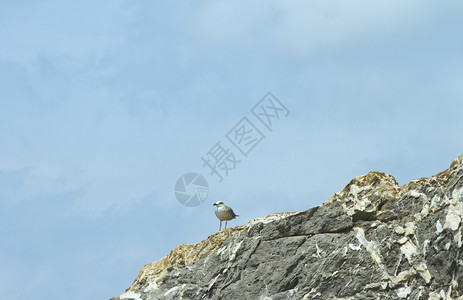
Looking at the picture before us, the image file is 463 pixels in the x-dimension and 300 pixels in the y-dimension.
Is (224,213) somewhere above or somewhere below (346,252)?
above

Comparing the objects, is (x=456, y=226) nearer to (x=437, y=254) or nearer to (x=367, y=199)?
(x=437, y=254)

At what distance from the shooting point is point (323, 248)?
24203 millimetres

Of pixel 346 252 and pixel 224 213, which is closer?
pixel 346 252

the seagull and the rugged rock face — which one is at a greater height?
the seagull

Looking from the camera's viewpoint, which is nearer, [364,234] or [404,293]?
[404,293]

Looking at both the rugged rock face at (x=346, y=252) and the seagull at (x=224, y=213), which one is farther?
the seagull at (x=224, y=213)

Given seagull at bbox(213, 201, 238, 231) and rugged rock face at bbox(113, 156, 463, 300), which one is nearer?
rugged rock face at bbox(113, 156, 463, 300)

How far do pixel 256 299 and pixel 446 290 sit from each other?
6.23m

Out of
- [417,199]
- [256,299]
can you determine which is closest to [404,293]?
[417,199]

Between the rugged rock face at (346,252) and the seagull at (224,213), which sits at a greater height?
the seagull at (224,213)

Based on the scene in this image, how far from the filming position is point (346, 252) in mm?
23594

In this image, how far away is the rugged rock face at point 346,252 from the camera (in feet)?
72.4

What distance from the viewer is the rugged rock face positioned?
22078 mm

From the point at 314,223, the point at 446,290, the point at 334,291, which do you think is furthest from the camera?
the point at 314,223
